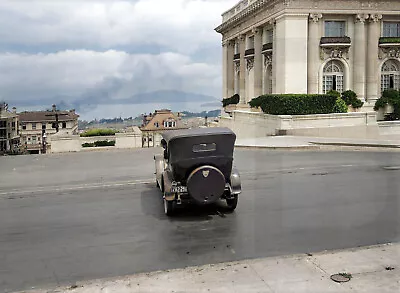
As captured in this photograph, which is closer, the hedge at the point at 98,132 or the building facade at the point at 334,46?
the hedge at the point at 98,132

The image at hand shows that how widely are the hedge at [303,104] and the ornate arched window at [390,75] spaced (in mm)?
6880

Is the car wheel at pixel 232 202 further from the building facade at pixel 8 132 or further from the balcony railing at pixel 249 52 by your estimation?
the building facade at pixel 8 132

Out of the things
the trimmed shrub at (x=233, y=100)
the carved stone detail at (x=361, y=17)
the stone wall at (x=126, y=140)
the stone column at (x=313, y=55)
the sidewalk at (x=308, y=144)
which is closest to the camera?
the sidewalk at (x=308, y=144)

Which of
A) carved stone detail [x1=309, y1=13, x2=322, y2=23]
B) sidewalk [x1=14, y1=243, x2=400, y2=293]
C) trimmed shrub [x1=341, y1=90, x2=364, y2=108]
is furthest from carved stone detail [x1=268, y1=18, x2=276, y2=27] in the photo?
sidewalk [x1=14, y1=243, x2=400, y2=293]

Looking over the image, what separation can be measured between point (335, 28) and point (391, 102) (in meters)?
6.93

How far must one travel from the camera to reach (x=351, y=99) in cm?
3288

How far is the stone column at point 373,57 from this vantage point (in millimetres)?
34219

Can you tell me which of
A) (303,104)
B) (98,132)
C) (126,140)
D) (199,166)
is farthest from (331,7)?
(199,166)

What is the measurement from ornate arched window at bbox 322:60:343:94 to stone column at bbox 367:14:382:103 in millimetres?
2108

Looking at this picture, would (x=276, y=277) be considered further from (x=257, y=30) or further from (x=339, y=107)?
(x=257, y=30)

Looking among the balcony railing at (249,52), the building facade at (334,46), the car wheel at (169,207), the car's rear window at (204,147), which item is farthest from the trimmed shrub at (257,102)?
the car wheel at (169,207)

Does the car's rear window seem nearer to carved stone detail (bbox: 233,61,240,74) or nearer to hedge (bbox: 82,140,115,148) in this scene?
hedge (bbox: 82,140,115,148)

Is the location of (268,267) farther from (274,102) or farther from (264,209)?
(274,102)

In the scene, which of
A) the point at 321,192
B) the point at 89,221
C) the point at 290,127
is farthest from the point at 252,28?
the point at 89,221
